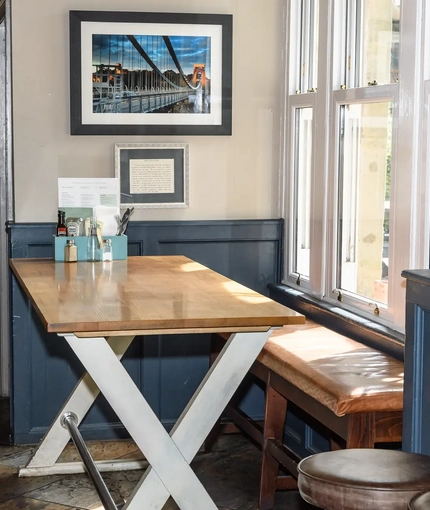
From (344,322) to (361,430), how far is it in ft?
3.01

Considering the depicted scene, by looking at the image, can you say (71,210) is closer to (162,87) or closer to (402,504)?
(162,87)

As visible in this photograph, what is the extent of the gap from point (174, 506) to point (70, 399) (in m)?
0.77

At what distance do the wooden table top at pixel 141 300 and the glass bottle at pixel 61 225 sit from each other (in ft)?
0.69

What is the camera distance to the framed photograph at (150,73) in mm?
4414

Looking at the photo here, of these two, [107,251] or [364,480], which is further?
[107,251]

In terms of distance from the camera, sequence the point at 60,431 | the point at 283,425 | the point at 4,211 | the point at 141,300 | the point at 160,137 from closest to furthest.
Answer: the point at 141,300
the point at 283,425
the point at 60,431
the point at 160,137
the point at 4,211

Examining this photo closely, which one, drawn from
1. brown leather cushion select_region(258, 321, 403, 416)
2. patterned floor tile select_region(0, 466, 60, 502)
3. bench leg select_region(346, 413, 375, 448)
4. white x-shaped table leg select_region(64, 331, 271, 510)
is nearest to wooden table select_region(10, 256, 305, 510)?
white x-shaped table leg select_region(64, 331, 271, 510)

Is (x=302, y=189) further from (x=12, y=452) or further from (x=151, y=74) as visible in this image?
(x=12, y=452)

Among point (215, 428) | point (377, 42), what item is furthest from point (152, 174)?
point (377, 42)

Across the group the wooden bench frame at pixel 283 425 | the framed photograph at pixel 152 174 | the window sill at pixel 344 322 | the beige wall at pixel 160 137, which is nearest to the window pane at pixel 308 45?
the beige wall at pixel 160 137

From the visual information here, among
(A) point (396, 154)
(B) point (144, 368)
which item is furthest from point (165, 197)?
(A) point (396, 154)

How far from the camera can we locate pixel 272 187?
472 centimetres

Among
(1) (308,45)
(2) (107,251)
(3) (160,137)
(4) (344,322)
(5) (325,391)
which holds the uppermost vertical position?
(1) (308,45)

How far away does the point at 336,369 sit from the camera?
3.14m
